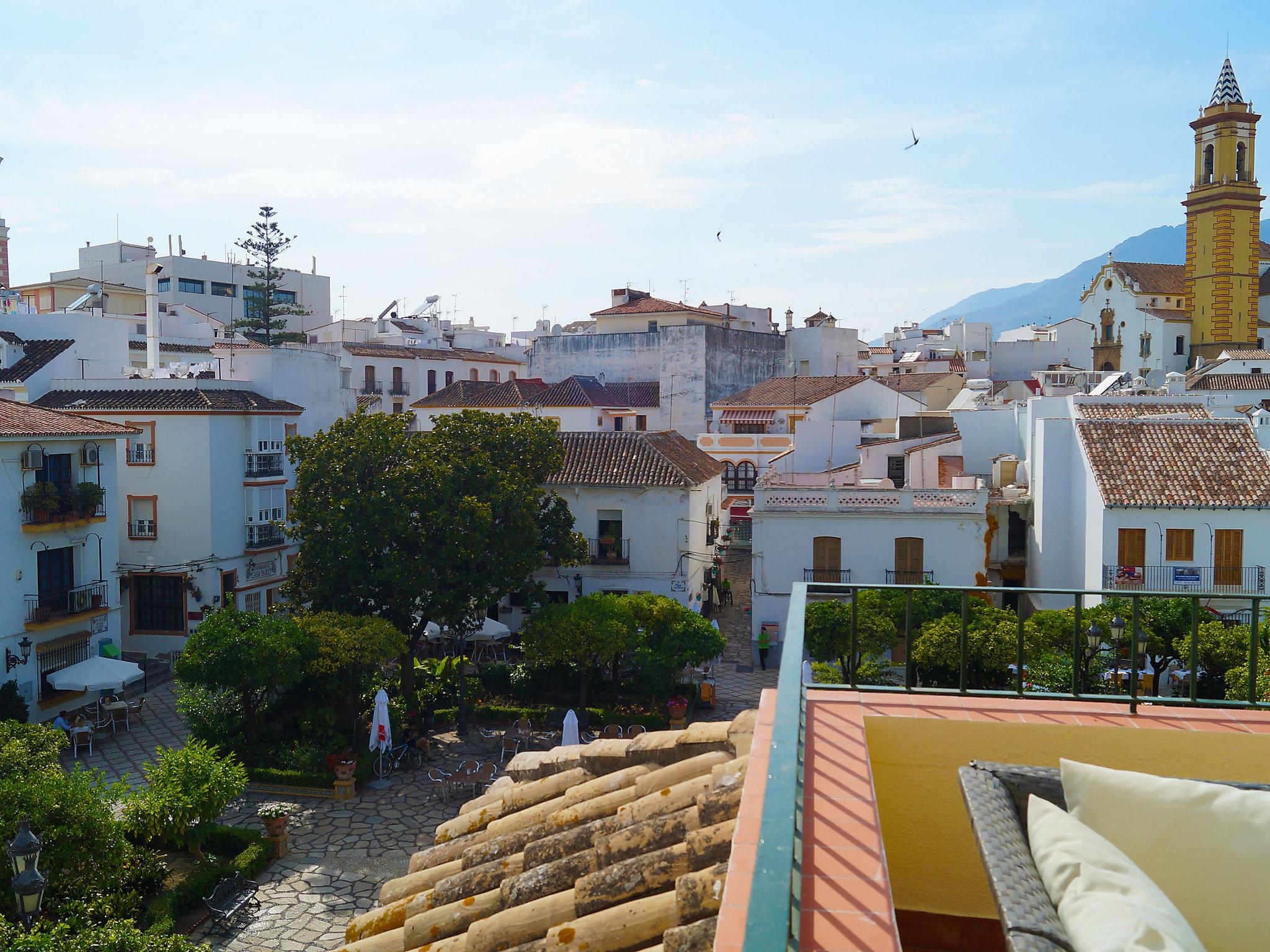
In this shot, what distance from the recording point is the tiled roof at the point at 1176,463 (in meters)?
21.6

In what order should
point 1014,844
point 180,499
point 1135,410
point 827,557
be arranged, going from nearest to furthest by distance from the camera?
point 1014,844, point 827,557, point 1135,410, point 180,499

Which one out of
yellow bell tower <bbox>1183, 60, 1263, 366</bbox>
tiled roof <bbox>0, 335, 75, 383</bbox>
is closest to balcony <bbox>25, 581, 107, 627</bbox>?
tiled roof <bbox>0, 335, 75, 383</bbox>

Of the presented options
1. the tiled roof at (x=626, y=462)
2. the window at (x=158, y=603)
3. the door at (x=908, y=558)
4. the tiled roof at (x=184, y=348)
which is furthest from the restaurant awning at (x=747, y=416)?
the window at (x=158, y=603)

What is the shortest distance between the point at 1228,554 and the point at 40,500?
2484 cm

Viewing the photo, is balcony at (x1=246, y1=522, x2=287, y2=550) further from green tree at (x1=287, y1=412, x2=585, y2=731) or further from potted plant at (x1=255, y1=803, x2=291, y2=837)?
potted plant at (x1=255, y1=803, x2=291, y2=837)

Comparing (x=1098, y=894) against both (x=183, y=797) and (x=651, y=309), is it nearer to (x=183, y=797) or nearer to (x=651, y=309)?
(x=183, y=797)

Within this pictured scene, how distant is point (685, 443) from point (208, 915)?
71.5 ft

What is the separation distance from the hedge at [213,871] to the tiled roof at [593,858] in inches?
267

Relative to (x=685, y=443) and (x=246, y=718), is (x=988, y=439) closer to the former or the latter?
(x=685, y=443)

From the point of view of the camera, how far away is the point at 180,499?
26469 mm

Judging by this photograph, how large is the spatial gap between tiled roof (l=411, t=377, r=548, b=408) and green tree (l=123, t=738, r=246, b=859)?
3110cm

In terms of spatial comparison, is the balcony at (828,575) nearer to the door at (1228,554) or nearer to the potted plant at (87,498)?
the door at (1228,554)

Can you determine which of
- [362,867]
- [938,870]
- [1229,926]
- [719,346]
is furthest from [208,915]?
[719,346]

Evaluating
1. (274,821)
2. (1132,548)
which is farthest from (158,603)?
(1132,548)
